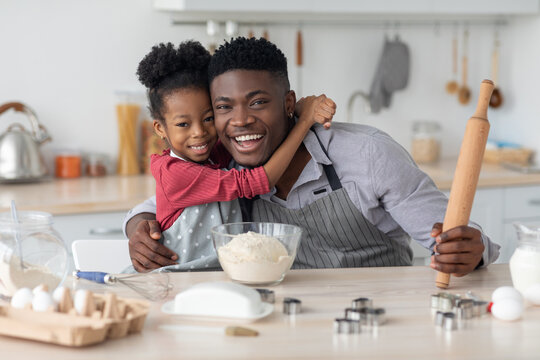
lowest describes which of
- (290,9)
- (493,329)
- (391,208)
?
(493,329)

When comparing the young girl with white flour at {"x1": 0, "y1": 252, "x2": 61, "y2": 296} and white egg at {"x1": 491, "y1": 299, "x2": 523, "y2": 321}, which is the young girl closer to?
white flour at {"x1": 0, "y1": 252, "x2": 61, "y2": 296}

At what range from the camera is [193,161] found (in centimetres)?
187

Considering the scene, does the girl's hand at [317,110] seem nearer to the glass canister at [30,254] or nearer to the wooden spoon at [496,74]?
the glass canister at [30,254]

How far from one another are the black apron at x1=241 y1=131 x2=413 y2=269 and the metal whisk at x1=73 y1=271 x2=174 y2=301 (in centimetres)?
50

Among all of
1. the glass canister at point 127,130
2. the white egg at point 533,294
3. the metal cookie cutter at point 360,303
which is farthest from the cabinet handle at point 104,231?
the white egg at point 533,294

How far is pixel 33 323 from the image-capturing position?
1.06 meters

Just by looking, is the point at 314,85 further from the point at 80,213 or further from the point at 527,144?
the point at 80,213

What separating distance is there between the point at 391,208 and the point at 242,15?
1972 millimetres

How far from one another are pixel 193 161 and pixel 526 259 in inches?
34.4

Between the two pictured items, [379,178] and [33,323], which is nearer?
[33,323]

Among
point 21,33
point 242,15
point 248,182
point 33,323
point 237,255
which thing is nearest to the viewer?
point 33,323

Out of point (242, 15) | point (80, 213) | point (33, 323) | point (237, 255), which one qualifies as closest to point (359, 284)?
point (237, 255)

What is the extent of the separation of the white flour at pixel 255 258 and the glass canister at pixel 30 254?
11.4 inches

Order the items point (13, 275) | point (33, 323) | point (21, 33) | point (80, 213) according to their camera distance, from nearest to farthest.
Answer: point (33, 323) < point (13, 275) < point (80, 213) < point (21, 33)
